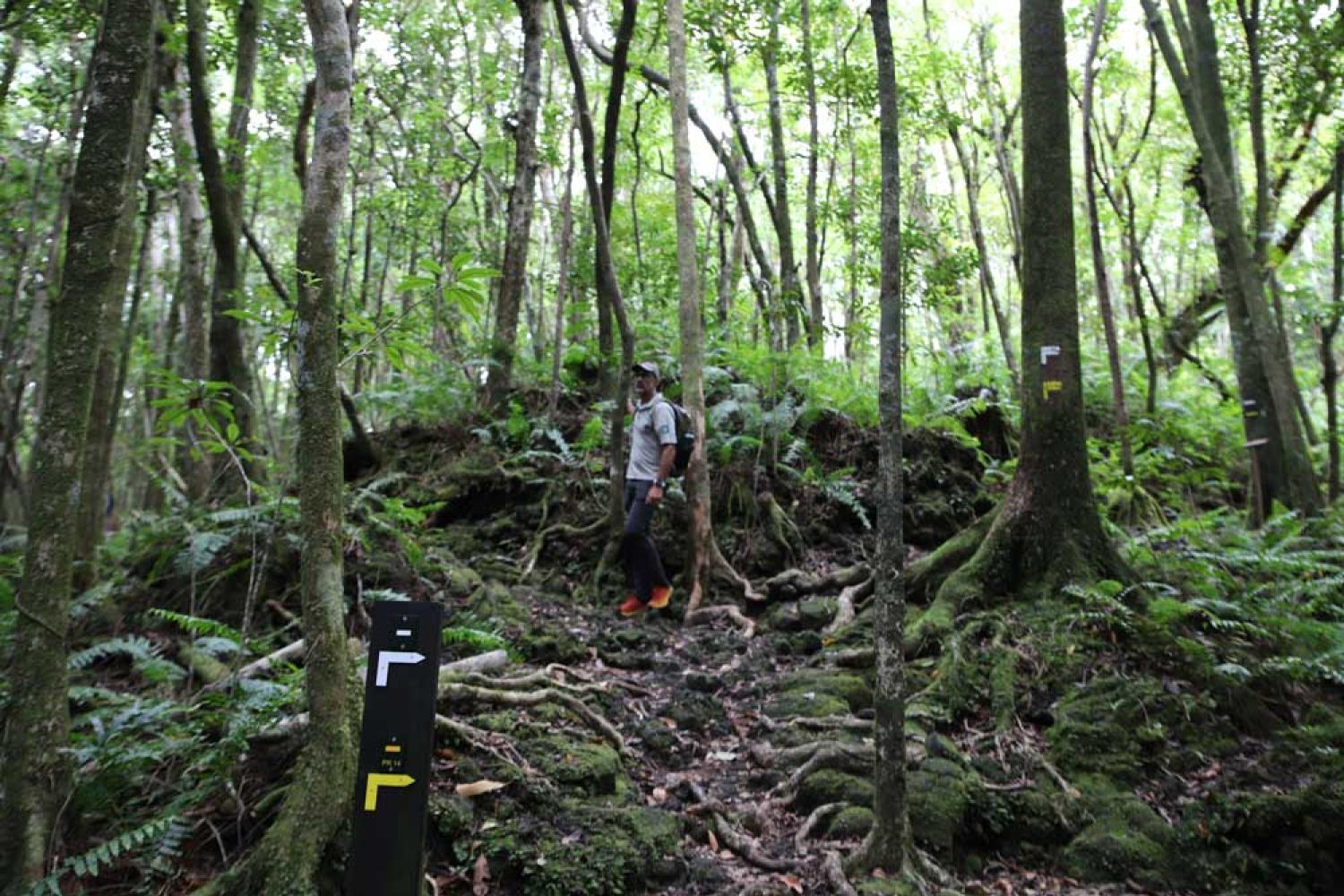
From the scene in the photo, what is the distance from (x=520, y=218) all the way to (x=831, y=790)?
927cm

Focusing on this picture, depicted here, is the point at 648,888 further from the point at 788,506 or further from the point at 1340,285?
the point at 1340,285

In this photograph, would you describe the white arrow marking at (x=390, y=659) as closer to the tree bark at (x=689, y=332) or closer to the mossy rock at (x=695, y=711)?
the mossy rock at (x=695, y=711)

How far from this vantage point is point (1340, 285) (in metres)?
9.23

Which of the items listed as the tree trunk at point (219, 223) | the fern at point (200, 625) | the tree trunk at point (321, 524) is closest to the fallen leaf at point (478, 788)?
the tree trunk at point (321, 524)

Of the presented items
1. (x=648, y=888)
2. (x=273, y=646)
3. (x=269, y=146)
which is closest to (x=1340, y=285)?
(x=648, y=888)

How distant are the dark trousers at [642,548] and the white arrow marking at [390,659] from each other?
214 inches

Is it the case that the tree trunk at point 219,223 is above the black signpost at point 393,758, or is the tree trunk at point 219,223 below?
A: above

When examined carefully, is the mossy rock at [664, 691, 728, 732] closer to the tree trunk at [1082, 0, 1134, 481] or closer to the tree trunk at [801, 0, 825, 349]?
the tree trunk at [1082, 0, 1134, 481]

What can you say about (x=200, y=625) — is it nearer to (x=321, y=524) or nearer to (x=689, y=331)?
(x=321, y=524)

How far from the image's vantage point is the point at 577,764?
4414 mm

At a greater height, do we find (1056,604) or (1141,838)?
(1056,604)

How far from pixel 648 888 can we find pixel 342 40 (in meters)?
4.28

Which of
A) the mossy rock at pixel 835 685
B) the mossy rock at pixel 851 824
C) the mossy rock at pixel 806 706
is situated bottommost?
the mossy rock at pixel 851 824

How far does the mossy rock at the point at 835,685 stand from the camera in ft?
19.5
